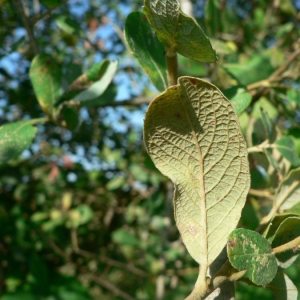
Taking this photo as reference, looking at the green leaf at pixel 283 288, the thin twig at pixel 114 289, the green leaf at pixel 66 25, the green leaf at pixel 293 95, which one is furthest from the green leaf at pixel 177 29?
the thin twig at pixel 114 289

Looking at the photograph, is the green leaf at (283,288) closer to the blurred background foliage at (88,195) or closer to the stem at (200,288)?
the stem at (200,288)

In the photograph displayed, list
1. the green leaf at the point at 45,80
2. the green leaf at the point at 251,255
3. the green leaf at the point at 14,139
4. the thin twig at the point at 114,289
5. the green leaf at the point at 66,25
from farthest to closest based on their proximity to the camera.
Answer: the thin twig at the point at 114,289, the green leaf at the point at 66,25, the green leaf at the point at 45,80, the green leaf at the point at 14,139, the green leaf at the point at 251,255

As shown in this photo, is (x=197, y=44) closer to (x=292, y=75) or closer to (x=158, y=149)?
(x=158, y=149)

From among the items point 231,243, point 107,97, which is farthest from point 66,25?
point 231,243

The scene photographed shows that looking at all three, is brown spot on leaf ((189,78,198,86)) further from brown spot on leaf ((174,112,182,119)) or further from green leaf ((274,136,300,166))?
green leaf ((274,136,300,166))

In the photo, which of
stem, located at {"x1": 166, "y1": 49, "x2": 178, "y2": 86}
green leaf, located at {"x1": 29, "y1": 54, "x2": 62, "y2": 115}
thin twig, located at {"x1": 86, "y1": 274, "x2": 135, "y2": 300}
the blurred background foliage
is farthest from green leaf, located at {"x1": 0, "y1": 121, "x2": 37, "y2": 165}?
thin twig, located at {"x1": 86, "y1": 274, "x2": 135, "y2": 300}
